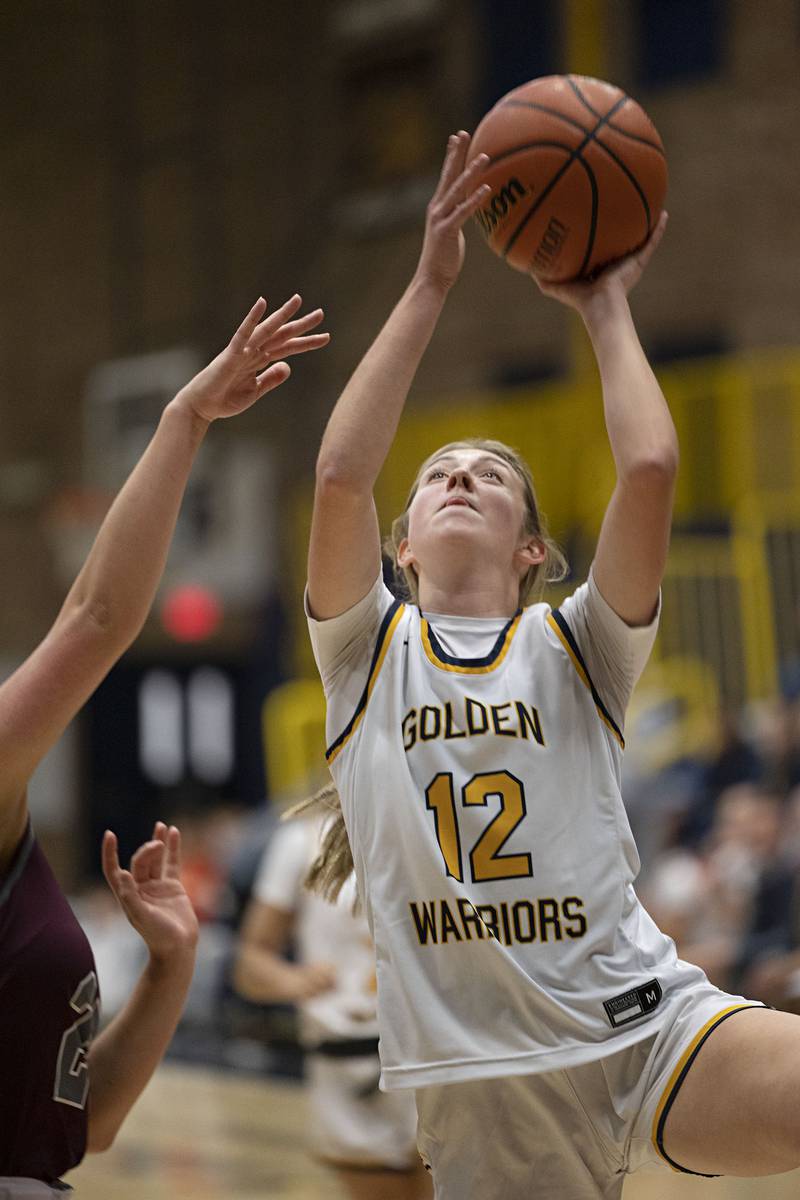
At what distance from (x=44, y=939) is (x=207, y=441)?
13394mm

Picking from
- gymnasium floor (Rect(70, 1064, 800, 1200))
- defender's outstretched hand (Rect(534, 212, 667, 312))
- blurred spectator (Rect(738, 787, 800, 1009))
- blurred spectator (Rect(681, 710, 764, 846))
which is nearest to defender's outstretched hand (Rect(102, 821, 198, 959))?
defender's outstretched hand (Rect(534, 212, 667, 312))

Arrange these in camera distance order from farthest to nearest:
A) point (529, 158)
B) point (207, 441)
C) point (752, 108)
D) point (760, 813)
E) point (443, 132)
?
point (207, 441)
point (443, 132)
point (752, 108)
point (760, 813)
point (529, 158)

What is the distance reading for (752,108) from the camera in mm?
12320

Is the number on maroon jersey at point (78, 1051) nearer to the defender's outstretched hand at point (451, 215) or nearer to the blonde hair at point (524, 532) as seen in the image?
the blonde hair at point (524, 532)

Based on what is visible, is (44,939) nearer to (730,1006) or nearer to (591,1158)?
(591,1158)

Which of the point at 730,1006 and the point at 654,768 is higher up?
the point at 730,1006

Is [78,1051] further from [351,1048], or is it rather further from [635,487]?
[351,1048]

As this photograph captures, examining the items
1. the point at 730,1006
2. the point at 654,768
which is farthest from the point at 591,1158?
the point at 654,768

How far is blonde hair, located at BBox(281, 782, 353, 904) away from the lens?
2828 millimetres

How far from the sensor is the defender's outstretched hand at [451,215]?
8.52 feet

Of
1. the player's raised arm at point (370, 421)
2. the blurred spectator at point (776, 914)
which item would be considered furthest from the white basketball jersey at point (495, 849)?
the blurred spectator at point (776, 914)

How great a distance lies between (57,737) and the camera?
2.34 meters

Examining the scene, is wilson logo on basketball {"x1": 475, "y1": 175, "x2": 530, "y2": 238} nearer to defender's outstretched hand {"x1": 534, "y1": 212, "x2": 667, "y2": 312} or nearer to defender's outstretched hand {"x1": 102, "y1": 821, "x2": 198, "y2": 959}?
defender's outstretched hand {"x1": 534, "y1": 212, "x2": 667, "y2": 312}

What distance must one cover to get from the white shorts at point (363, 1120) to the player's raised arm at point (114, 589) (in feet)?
7.23
